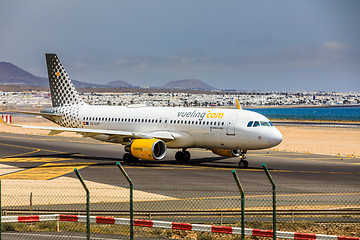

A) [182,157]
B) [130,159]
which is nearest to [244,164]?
[182,157]

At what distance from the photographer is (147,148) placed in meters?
41.1

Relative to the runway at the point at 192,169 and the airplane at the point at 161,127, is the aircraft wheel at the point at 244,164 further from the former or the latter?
the runway at the point at 192,169

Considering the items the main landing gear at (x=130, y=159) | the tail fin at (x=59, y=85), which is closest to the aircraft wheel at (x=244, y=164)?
the main landing gear at (x=130, y=159)

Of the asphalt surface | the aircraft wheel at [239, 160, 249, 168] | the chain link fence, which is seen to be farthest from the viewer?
the aircraft wheel at [239, 160, 249, 168]

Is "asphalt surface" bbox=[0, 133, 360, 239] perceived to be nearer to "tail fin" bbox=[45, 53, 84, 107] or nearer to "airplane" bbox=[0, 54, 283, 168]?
"airplane" bbox=[0, 54, 283, 168]

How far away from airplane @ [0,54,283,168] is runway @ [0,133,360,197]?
4.80 feet

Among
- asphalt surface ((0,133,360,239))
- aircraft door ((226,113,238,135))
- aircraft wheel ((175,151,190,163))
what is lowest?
asphalt surface ((0,133,360,239))

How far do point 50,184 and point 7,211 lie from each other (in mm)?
10044

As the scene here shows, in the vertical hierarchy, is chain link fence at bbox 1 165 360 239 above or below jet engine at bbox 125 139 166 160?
below

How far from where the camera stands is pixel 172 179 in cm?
3534

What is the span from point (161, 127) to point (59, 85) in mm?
13051

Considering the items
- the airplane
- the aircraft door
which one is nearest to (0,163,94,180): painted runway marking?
the airplane

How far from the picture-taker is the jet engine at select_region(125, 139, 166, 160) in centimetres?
4103

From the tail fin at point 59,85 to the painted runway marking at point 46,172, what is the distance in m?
10.2
